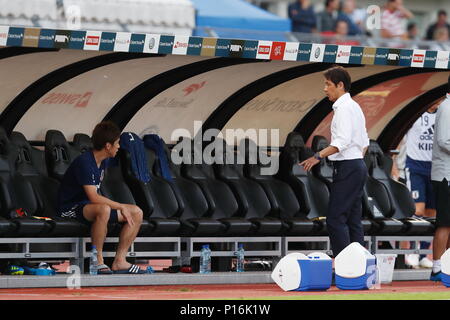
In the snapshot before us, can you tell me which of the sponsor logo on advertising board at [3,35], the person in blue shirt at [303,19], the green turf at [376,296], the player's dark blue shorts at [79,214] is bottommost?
the green turf at [376,296]

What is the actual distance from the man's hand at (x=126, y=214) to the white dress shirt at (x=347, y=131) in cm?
192

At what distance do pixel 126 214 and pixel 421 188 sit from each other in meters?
4.62

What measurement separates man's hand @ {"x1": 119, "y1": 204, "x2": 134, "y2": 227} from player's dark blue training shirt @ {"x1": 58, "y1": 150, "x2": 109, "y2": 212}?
37 cm

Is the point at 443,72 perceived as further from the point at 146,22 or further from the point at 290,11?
the point at 290,11

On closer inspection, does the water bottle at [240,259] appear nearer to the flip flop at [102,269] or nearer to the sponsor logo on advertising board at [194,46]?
the flip flop at [102,269]

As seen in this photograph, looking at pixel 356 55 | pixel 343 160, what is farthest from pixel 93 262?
pixel 356 55

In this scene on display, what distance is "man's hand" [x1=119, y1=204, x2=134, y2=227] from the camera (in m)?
12.9

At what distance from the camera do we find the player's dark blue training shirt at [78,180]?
12969 millimetres

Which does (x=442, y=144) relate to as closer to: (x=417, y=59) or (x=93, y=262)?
(x=417, y=59)

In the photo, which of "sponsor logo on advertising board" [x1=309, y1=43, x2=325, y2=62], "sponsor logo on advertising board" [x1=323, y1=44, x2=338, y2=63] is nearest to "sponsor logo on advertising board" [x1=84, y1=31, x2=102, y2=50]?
"sponsor logo on advertising board" [x1=309, y1=43, x2=325, y2=62]

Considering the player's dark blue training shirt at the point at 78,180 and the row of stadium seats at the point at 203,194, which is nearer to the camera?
the player's dark blue training shirt at the point at 78,180

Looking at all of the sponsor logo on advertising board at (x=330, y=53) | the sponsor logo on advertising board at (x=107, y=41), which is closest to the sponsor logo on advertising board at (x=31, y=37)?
the sponsor logo on advertising board at (x=107, y=41)

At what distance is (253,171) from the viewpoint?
14953mm

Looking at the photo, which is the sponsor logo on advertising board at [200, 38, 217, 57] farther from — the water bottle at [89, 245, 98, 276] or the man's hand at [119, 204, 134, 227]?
the water bottle at [89, 245, 98, 276]
